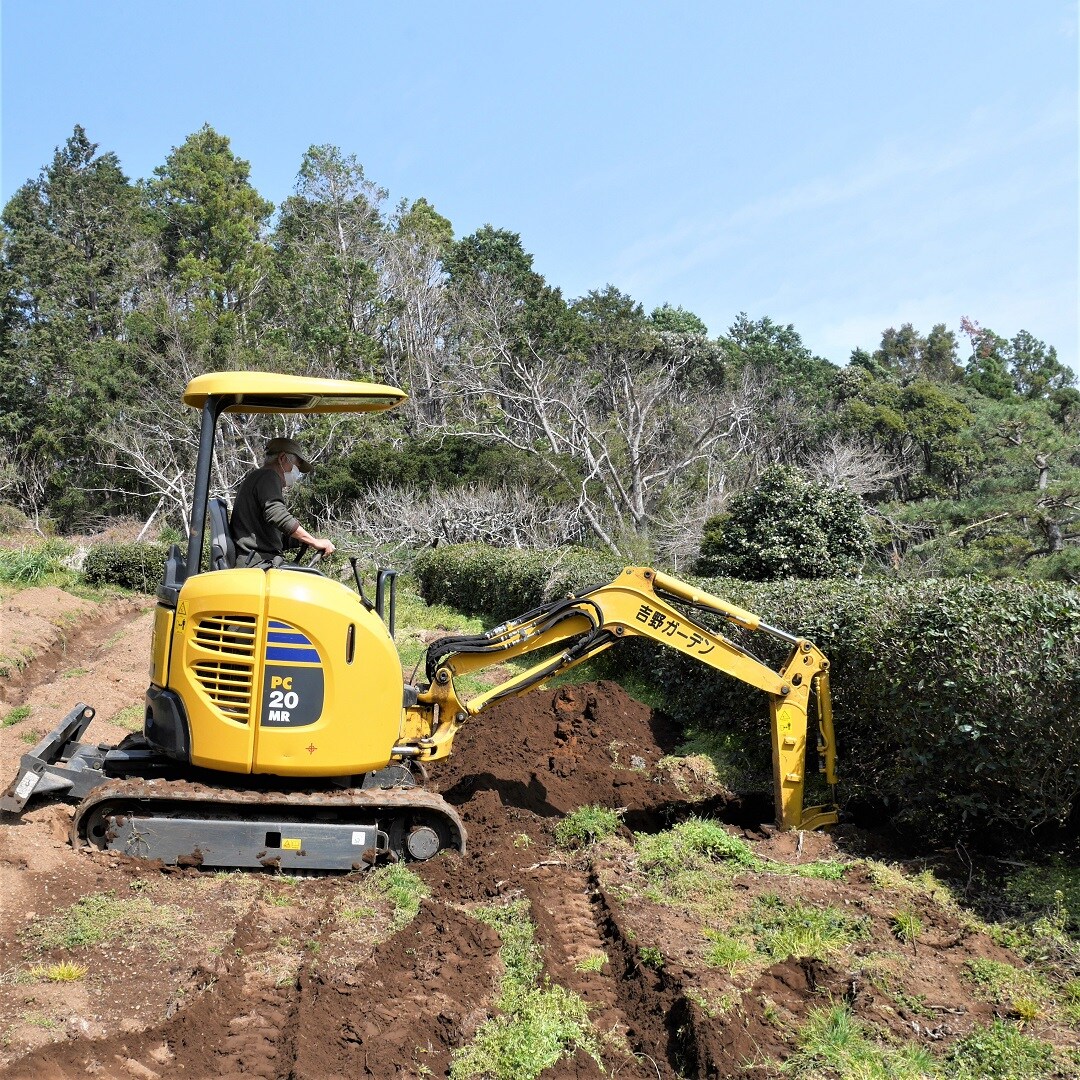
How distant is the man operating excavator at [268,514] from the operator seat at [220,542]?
56 millimetres

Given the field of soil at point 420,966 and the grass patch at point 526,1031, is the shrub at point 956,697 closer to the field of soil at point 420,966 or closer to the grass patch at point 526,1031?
the field of soil at point 420,966

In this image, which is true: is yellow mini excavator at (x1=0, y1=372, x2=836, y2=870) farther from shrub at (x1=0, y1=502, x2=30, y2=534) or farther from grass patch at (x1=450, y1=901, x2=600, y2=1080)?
shrub at (x1=0, y1=502, x2=30, y2=534)

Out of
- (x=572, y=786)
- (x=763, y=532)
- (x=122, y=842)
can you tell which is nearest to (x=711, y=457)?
(x=763, y=532)

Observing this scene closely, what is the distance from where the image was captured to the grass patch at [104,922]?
5.52 meters

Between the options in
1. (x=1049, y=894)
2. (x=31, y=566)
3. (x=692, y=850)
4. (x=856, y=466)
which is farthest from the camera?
(x=856, y=466)

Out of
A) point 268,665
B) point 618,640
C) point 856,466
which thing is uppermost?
point 856,466

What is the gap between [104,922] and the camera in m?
5.75

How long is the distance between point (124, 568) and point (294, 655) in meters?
22.1

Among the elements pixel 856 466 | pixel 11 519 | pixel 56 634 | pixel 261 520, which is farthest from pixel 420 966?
pixel 11 519

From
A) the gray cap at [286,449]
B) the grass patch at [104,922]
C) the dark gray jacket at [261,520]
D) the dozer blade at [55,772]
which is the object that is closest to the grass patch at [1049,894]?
the grass patch at [104,922]

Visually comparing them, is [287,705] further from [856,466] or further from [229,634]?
[856,466]

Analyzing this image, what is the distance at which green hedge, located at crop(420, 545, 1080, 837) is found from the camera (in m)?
6.46

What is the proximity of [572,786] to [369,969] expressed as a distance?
11.8 feet

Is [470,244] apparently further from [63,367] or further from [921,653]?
[921,653]
